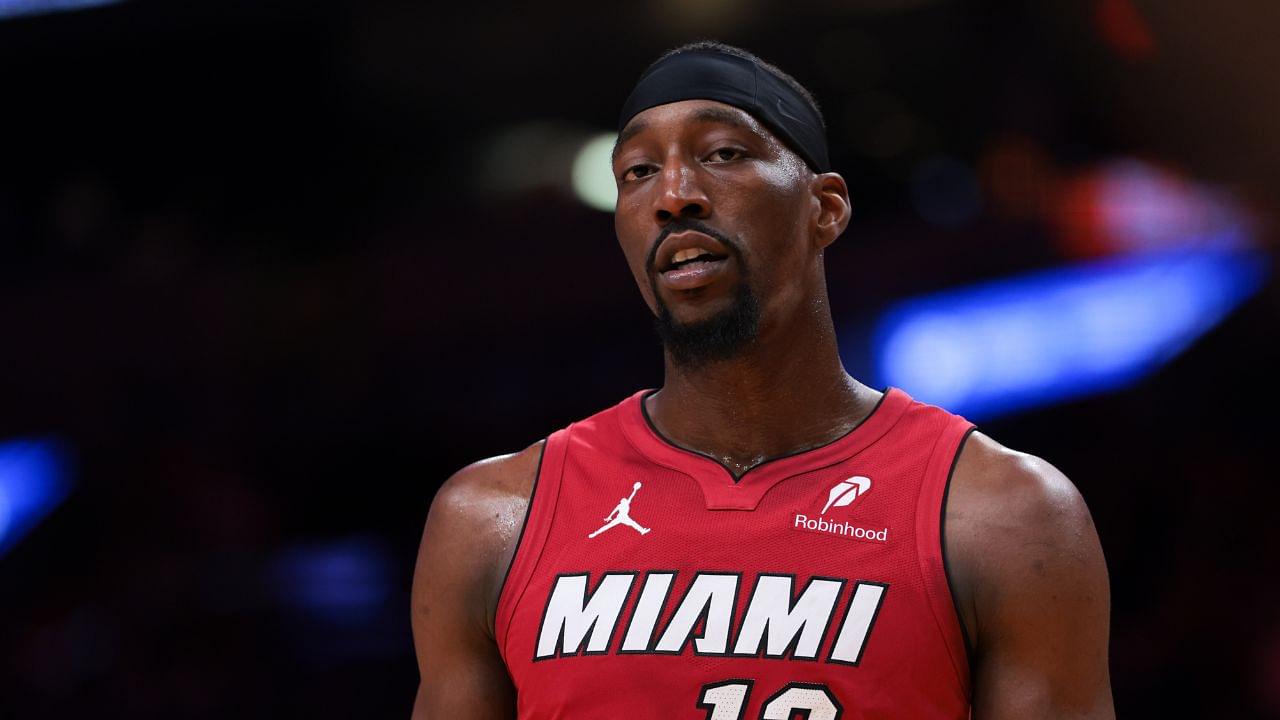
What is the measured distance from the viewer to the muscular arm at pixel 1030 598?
74.8 inches

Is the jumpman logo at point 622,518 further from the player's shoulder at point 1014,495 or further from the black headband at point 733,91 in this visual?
the black headband at point 733,91

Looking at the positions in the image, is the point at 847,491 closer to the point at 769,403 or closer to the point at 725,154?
→ the point at 769,403

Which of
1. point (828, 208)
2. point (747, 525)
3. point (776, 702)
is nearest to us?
point (776, 702)

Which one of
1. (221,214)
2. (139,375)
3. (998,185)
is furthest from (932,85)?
(139,375)

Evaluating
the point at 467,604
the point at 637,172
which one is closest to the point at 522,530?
the point at 467,604

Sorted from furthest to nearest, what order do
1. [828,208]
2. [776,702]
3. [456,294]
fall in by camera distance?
1. [456,294]
2. [828,208]
3. [776,702]

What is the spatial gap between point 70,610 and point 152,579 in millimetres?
369

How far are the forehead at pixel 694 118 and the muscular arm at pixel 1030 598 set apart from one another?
27.5 inches

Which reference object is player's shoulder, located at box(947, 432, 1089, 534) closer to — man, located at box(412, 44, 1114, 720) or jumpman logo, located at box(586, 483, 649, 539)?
man, located at box(412, 44, 1114, 720)

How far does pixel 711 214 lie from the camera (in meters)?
2.14

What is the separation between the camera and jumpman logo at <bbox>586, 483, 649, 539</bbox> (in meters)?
2.11

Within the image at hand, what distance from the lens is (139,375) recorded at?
5.66 meters

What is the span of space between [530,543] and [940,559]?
646mm

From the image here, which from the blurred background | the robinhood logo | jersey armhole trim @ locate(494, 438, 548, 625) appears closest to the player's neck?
the robinhood logo
